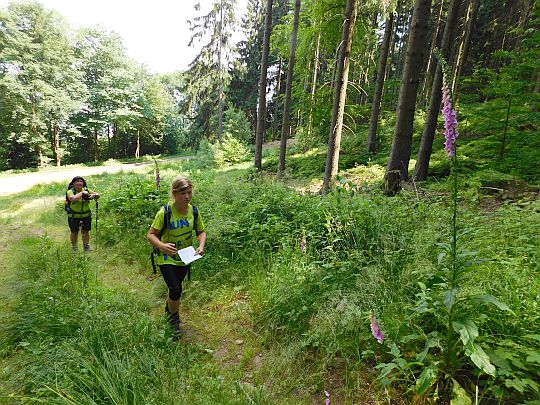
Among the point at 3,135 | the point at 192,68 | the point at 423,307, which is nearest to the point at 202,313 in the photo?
the point at 423,307

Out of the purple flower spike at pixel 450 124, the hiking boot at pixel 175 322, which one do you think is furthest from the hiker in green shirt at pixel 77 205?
the purple flower spike at pixel 450 124

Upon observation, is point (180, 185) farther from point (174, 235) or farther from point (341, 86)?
point (341, 86)

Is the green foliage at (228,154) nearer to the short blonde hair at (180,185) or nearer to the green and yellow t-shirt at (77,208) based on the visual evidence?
the green and yellow t-shirt at (77,208)

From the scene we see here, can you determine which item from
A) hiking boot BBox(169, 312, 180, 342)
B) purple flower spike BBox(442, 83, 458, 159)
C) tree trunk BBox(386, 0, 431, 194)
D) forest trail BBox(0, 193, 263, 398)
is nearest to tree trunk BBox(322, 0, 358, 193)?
tree trunk BBox(386, 0, 431, 194)

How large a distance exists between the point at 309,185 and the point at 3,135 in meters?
32.9

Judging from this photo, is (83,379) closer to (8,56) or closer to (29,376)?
(29,376)

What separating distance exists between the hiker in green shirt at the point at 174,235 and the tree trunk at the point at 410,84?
5.05 meters

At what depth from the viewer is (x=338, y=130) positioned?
327 inches

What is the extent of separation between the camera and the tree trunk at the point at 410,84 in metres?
6.57

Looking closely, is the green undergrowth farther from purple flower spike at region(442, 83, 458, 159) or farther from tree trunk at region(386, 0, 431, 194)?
tree trunk at region(386, 0, 431, 194)

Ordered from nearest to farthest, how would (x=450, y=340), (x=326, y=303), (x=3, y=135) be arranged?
(x=450, y=340), (x=326, y=303), (x=3, y=135)

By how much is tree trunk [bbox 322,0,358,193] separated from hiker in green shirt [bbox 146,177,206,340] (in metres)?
5.22

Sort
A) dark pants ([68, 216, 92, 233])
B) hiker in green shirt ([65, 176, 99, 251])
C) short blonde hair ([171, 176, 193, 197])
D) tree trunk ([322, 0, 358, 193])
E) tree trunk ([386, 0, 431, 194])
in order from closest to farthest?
short blonde hair ([171, 176, 193, 197])
hiker in green shirt ([65, 176, 99, 251])
dark pants ([68, 216, 92, 233])
tree trunk ([386, 0, 431, 194])
tree trunk ([322, 0, 358, 193])

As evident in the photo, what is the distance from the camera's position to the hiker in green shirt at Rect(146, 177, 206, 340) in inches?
138
